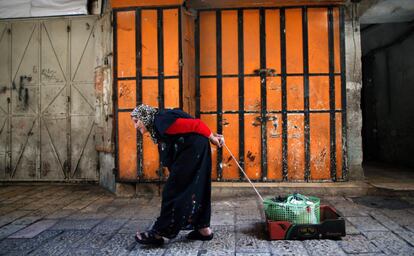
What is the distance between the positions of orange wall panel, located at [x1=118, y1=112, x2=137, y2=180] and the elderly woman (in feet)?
7.51

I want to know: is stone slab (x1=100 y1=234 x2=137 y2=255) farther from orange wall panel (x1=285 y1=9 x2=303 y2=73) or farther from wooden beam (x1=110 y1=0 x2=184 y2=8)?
orange wall panel (x1=285 y1=9 x2=303 y2=73)

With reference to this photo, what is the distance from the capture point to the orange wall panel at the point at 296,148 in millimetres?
5844

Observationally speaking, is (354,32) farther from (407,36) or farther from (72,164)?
(72,164)

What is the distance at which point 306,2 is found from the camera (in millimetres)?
Answer: 5789

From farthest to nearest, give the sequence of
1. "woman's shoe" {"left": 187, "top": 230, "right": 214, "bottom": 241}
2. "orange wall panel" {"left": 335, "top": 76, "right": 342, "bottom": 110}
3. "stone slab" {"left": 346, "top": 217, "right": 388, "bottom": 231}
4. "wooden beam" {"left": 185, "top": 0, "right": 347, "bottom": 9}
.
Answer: "orange wall panel" {"left": 335, "top": 76, "right": 342, "bottom": 110}, "wooden beam" {"left": 185, "top": 0, "right": 347, "bottom": 9}, "stone slab" {"left": 346, "top": 217, "right": 388, "bottom": 231}, "woman's shoe" {"left": 187, "top": 230, "right": 214, "bottom": 241}

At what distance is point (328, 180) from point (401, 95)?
397cm

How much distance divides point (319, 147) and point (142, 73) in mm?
3478

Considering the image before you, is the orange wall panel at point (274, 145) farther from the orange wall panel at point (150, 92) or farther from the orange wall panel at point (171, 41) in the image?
the orange wall panel at point (150, 92)

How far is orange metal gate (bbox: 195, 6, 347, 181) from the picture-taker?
5828 millimetres

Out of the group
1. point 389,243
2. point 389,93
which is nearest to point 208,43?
point 389,243

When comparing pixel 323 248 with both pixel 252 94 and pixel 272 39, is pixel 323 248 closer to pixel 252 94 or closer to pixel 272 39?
pixel 252 94

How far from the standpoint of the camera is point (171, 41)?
17.8ft

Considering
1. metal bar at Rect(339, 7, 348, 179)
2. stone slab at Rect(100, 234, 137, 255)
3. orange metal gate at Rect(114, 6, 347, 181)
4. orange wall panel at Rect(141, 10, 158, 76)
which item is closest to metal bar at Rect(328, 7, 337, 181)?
orange metal gate at Rect(114, 6, 347, 181)

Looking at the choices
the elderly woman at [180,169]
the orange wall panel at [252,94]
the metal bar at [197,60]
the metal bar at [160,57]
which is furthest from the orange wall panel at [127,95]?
the elderly woman at [180,169]
